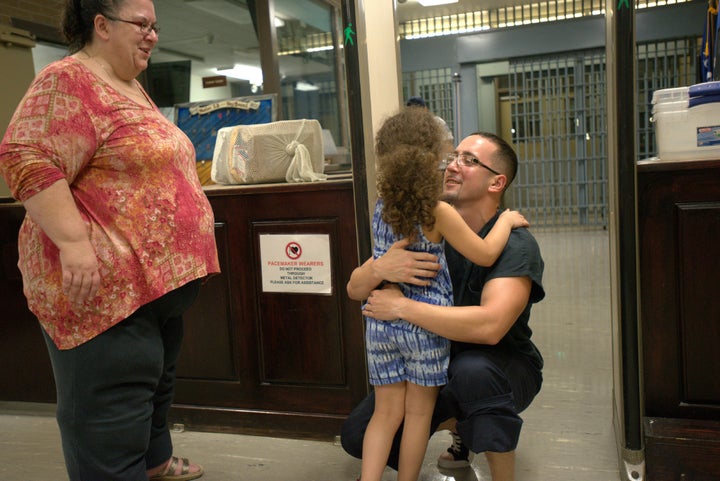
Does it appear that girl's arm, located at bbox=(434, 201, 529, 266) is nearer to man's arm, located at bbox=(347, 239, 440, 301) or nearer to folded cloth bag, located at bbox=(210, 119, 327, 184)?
man's arm, located at bbox=(347, 239, 440, 301)

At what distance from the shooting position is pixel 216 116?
9.60 feet

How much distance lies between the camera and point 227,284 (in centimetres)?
244

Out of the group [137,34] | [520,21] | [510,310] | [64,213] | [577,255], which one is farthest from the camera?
[520,21]

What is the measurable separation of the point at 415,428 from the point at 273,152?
124cm

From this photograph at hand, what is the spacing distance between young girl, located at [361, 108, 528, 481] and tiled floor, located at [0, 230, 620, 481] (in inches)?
15.6

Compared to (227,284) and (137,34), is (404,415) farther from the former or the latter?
(137,34)

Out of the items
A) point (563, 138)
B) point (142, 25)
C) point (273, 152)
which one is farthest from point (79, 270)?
point (563, 138)

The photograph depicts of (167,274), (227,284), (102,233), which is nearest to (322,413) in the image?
(227,284)

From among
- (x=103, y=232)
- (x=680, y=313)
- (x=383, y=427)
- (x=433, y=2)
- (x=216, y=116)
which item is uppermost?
(x=433, y=2)

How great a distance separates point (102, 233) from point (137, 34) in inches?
19.9

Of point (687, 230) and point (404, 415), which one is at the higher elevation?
point (687, 230)

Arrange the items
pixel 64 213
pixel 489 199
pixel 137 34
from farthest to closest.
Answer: pixel 489 199 < pixel 137 34 < pixel 64 213

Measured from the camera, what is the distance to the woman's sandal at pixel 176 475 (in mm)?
2075

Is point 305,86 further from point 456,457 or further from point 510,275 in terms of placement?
point 510,275
